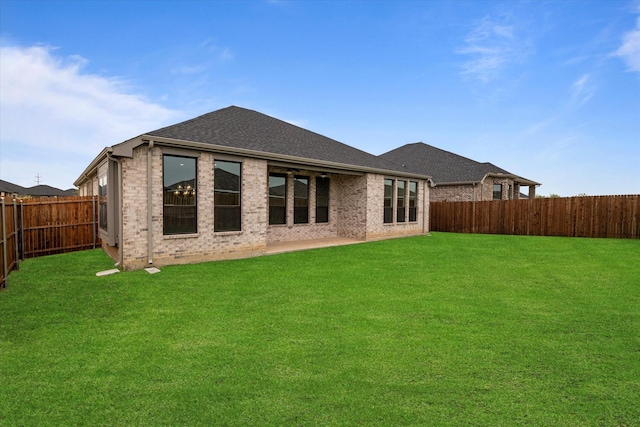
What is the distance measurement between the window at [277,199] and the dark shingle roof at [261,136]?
174 centimetres

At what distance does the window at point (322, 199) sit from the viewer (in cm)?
1591

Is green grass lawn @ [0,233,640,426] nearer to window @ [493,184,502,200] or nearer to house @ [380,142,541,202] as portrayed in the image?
house @ [380,142,541,202]

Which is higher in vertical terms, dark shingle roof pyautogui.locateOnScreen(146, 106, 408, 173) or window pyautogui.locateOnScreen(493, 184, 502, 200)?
dark shingle roof pyautogui.locateOnScreen(146, 106, 408, 173)

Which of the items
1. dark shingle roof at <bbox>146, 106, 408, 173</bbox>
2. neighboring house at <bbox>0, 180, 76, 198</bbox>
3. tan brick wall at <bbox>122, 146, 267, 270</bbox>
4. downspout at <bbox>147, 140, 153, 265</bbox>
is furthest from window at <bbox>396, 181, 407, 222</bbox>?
neighboring house at <bbox>0, 180, 76, 198</bbox>

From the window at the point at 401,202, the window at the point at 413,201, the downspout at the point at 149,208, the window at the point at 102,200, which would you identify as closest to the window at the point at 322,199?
the window at the point at 401,202

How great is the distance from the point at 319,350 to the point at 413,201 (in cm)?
1613

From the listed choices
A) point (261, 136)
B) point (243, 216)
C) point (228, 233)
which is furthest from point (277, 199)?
point (228, 233)

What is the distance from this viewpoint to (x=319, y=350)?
3982mm

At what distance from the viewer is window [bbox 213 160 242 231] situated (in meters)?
10.3

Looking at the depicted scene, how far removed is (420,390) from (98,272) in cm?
889

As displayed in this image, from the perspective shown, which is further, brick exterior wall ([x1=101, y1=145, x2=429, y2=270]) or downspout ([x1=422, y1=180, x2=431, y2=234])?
downspout ([x1=422, y1=180, x2=431, y2=234])

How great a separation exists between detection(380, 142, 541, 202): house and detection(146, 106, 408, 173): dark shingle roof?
328 inches

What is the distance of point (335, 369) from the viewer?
11.5 ft

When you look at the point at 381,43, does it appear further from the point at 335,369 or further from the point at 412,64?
the point at 335,369
